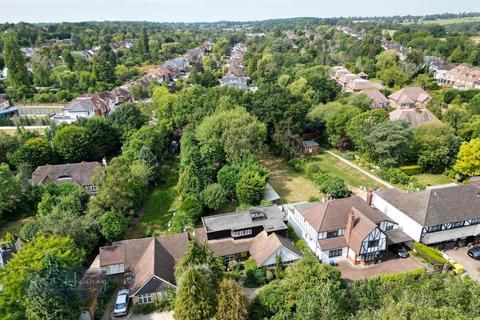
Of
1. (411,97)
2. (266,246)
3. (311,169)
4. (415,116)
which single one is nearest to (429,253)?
(266,246)

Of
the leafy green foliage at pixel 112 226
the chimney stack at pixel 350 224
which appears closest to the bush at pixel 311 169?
the chimney stack at pixel 350 224

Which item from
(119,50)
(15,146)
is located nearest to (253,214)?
(15,146)

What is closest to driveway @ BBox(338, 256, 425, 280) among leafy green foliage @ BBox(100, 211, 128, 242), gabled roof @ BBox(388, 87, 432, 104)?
leafy green foliage @ BBox(100, 211, 128, 242)

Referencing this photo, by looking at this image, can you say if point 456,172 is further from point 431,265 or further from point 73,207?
point 73,207

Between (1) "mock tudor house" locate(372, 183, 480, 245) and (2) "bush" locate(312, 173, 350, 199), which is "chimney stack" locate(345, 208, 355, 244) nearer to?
(1) "mock tudor house" locate(372, 183, 480, 245)

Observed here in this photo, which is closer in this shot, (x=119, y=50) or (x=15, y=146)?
(x=15, y=146)
